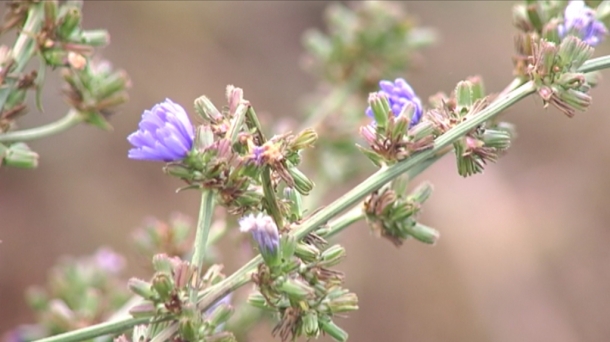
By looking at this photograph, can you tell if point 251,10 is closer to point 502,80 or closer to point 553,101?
point 502,80

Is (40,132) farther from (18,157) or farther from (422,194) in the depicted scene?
(422,194)

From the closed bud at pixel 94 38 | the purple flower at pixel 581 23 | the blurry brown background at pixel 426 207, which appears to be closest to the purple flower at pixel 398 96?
the purple flower at pixel 581 23

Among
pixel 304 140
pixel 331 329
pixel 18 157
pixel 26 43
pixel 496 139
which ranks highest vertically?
pixel 26 43

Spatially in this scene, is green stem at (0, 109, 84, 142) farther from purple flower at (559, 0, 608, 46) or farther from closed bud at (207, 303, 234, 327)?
purple flower at (559, 0, 608, 46)

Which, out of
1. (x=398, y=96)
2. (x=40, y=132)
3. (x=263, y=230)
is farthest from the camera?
(x=40, y=132)

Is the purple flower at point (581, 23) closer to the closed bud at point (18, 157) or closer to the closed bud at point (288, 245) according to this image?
the closed bud at point (288, 245)

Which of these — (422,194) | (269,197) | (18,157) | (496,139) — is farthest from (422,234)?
(18,157)

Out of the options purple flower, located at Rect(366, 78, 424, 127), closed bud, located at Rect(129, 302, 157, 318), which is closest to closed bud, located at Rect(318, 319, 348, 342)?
closed bud, located at Rect(129, 302, 157, 318)
